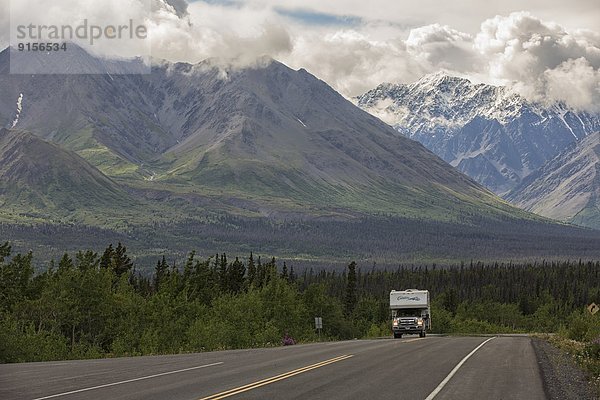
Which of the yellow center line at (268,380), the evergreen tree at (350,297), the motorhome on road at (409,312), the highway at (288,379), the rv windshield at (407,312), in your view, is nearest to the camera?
the yellow center line at (268,380)

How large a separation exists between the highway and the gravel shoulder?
0.45 metres

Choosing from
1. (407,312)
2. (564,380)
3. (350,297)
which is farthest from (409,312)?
(350,297)

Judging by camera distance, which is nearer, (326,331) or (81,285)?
(81,285)

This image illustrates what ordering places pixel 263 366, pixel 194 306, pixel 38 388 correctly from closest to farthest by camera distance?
pixel 38 388, pixel 263 366, pixel 194 306

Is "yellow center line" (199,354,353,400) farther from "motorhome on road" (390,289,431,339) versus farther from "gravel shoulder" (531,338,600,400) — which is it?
"motorhome on road" (390,289,431,339)

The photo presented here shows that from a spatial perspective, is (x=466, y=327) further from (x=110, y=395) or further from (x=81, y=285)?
(x=110, y=395)

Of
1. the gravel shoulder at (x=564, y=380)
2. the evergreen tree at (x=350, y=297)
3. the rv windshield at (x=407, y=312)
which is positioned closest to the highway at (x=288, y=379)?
the gravel shoulder at (x=564, y=380)

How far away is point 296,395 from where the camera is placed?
75.3 feet

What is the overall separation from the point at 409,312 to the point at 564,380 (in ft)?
131

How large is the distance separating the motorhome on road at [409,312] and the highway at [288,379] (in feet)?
96.7

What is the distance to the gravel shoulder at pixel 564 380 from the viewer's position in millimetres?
24703

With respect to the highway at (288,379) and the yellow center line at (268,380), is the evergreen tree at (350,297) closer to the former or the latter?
the highway at (288,379)

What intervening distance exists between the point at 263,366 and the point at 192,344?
107 feet

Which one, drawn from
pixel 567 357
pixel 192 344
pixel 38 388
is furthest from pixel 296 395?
pixel 192 344
